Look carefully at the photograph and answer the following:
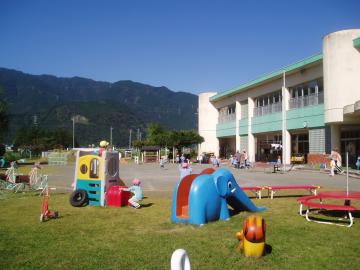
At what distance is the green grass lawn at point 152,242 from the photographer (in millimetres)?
6051

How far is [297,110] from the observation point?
36781 mm

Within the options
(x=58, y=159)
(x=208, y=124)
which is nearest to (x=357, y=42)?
(x=208, y=124)

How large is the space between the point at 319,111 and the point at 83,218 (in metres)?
27.7

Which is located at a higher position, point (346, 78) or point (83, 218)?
point (346, 78)

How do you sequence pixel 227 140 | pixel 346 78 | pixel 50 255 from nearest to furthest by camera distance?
pixel 50 255, pixel 346 78, pixel 227 140

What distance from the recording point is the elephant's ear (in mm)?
9211

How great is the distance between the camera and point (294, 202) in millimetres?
12391

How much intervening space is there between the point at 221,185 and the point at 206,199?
58cm

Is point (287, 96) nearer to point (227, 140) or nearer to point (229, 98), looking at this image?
point (229, 98)

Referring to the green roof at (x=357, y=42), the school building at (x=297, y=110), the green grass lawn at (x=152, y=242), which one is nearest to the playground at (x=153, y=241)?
the green grass lawn at (x=152, y=242)

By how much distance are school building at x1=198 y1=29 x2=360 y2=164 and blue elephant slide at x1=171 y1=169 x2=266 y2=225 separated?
63.4ft

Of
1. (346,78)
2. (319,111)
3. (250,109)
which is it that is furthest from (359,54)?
(250,109)

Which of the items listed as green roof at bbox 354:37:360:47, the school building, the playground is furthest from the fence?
the playground

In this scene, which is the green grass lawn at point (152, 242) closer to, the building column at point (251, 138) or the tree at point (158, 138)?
the building column at point (251, 138)
